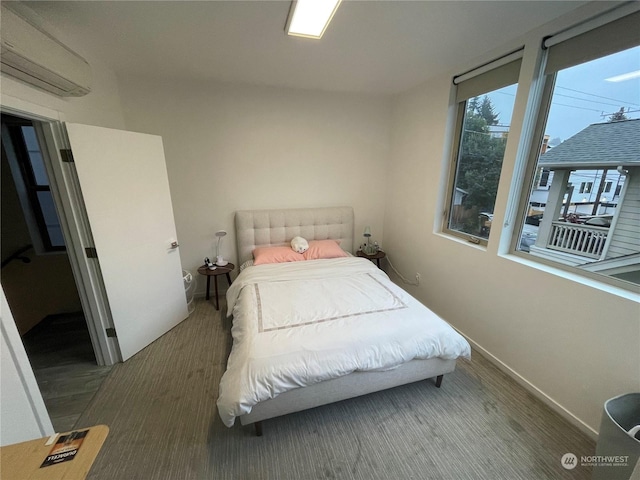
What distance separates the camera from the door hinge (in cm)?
180

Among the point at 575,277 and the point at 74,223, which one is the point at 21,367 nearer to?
the point at 74,223

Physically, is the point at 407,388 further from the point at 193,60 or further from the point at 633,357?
the point at 193,60

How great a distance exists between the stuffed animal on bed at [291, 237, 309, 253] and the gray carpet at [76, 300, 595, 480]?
5.06ft

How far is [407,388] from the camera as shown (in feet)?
6.35

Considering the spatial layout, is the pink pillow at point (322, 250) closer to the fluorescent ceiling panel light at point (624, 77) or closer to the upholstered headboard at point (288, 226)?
the upholstered headboard at point (288, 226)

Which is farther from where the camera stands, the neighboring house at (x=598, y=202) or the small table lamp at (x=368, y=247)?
the small table lamp at (x=368, y=247)

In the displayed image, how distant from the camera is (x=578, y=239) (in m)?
1.75

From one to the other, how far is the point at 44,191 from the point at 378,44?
369 cm

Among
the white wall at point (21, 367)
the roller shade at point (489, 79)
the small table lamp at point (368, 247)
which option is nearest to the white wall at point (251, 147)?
the small table lamp at point (368, 247)

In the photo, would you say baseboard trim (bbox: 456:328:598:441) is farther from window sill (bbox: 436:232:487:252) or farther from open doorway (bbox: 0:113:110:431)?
open doorway (bbox: 0:113:110:431)

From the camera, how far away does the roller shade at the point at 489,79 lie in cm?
196

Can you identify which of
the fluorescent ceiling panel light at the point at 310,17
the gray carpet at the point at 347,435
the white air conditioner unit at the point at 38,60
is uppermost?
the fluorescent ceiling panel light at the point at 310,17

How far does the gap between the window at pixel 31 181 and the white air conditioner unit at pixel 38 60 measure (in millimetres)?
1376

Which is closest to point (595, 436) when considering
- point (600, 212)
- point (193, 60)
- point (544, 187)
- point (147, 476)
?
point (600, 212)
